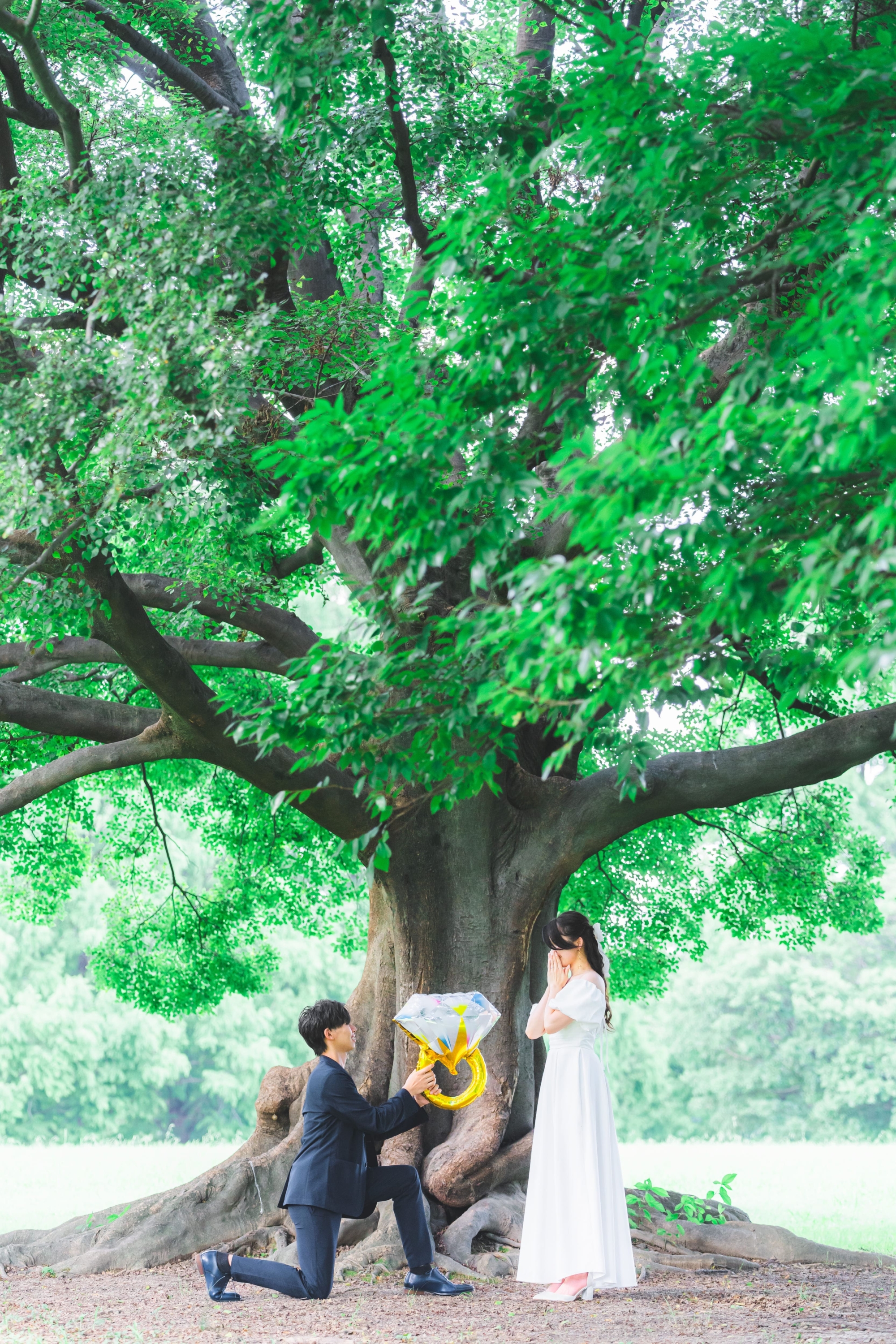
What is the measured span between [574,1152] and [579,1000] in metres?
0.74

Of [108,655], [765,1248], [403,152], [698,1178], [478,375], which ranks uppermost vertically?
[403,152]

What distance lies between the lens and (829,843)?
444 inches

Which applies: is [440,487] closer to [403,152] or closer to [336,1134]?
[336,1134]

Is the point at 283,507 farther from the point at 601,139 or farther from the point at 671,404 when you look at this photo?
the point at 601,139

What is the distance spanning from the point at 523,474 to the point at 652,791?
4.15 metres

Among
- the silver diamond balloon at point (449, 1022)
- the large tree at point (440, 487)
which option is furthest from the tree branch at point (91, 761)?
the silver diamond balloon at point (449, 1022)

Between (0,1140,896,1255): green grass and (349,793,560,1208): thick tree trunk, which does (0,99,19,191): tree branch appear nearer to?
(349,793,560,1208): thick tree trunk

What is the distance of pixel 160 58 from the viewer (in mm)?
8469

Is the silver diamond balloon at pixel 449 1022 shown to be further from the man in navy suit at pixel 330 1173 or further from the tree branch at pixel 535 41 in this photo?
the tree branch at pixel 535 41

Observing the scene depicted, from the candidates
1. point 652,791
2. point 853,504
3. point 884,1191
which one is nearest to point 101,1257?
point 652,791

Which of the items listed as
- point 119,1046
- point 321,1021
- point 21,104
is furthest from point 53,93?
point 119,1046

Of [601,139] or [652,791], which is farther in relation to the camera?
[652,791]

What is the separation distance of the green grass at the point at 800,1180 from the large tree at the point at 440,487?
3900 mm

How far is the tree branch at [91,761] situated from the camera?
7.78 m
